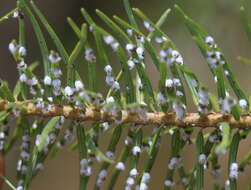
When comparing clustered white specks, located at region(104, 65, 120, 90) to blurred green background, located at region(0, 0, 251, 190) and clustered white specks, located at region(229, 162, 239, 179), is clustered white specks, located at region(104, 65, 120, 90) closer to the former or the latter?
clustered white specks, located at region(229, 162, 239, 179)

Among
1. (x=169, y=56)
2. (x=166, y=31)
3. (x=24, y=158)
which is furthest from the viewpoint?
(x=166, y=31)

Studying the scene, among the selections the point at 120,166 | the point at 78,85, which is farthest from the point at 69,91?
the point at 120,166

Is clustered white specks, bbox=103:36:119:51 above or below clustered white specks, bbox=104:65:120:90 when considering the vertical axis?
above

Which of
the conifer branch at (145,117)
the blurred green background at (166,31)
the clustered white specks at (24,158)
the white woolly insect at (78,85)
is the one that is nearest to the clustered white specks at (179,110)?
the conifer branch at (145,117)

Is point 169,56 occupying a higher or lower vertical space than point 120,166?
higher

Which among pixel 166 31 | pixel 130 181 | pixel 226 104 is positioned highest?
pixel 166 31

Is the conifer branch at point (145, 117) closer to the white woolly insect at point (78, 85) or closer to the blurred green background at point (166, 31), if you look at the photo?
the white woolly insect at point (78, 85)

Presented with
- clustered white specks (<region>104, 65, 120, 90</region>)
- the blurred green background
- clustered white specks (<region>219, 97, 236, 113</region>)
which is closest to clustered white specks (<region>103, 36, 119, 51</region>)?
clustered white specks (<region>104, 65, 120, 90</region>)

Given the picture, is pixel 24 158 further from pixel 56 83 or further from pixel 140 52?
pixel 140 52

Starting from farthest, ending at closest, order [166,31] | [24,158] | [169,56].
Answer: [166,31]
[24,158]
[169,56]
